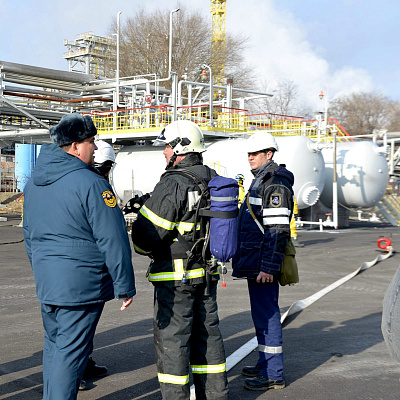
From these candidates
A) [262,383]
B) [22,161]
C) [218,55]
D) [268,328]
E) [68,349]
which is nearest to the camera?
[68,349]

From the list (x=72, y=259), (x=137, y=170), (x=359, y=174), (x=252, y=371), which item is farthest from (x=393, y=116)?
(x=72, y=259)

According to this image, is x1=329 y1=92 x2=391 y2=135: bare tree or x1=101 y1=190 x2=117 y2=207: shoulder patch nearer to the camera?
x1=101 y1=190 x2=117 y2=207: shoulder patch

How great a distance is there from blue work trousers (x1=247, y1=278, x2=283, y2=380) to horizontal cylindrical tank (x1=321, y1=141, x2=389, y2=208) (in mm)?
16778

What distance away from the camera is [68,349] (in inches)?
130

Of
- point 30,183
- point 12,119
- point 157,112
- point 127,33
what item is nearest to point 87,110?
point 12,119

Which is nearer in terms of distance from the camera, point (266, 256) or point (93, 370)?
point (266, 256)

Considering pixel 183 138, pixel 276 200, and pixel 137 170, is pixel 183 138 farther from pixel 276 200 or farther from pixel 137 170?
pixel 137 170

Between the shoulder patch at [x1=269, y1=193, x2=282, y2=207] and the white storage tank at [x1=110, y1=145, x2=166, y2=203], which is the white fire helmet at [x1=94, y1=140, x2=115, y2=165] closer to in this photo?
the shoulder patch at [x1=269, y1=193, x2=282, y2=207]

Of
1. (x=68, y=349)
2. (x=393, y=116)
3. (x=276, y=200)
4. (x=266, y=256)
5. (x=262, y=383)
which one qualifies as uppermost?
(x=393, y=116)

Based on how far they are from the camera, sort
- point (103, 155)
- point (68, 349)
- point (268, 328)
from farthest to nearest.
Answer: point (103, 155), point (268, 328), point (68, 349)

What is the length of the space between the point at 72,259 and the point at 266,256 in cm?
177

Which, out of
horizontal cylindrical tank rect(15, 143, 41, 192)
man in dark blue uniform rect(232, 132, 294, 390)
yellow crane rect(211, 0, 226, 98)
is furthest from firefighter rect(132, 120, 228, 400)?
yellow crane rect(211, 0, 226, 98)

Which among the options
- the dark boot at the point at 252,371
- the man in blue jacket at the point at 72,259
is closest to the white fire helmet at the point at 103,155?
the man in blue jacket at the point at 72,259

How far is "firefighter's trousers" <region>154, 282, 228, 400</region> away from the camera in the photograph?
3.69 m
